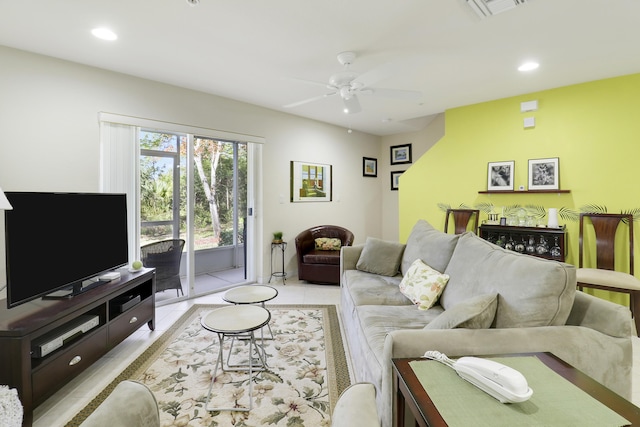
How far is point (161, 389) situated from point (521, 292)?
2273mm

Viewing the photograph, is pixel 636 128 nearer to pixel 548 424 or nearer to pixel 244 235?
pixel 548 424

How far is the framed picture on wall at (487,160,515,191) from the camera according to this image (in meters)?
4.07

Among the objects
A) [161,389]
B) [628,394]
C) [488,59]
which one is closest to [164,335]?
[161,389]

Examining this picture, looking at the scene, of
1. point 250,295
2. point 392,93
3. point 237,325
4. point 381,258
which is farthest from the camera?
point 381,258

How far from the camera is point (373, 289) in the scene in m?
2.63

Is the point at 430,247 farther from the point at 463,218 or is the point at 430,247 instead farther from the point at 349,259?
the point at 463,218

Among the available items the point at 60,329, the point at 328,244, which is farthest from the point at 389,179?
the point at 60,329

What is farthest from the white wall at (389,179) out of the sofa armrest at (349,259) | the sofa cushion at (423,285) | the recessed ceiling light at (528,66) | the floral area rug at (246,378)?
the sofa cushion at (423,285)

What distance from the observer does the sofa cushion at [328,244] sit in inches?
188

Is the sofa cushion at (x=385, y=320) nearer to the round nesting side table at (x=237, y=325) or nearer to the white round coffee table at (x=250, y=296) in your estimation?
the round nesting side table at (x=237, y=325)

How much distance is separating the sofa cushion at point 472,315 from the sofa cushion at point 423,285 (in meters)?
0.71

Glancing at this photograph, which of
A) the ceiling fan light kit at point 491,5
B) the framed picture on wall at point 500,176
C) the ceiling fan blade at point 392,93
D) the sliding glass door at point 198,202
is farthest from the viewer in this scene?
the framed picture on wall at point 500,176

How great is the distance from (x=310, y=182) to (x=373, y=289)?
2.92m

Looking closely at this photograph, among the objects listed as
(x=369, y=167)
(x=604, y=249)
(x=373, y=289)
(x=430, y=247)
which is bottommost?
(x=373, y=289)
